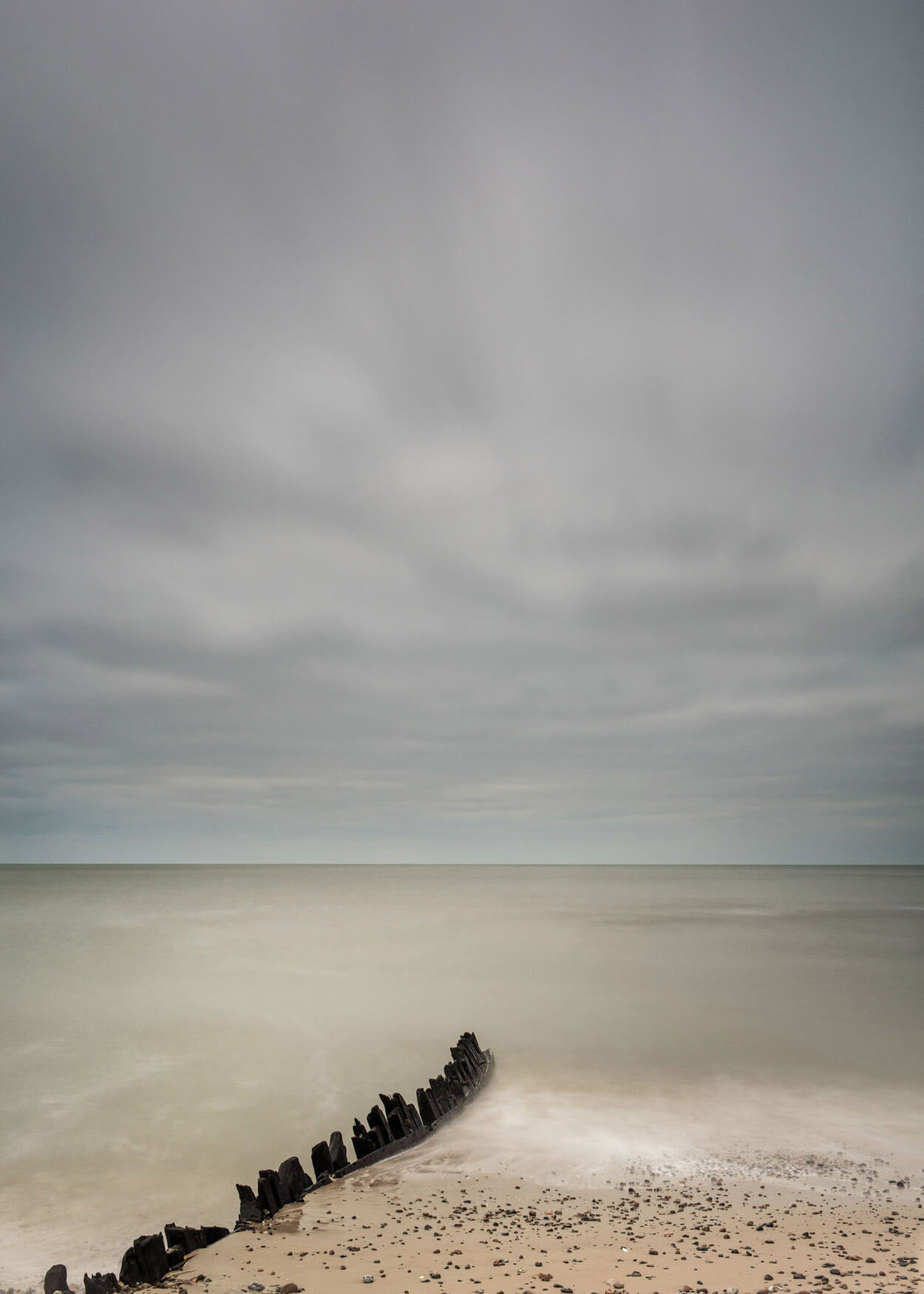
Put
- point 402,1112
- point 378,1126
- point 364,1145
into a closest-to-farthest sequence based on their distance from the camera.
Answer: point 364,1145
point 378,1126
point 402,1112

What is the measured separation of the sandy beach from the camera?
21.2 ft

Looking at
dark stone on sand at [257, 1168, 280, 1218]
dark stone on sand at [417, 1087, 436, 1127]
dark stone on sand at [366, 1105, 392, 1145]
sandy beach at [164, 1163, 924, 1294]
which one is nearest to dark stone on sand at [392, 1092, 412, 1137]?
dark stone on sand at [366, 1105, 392, 1145]

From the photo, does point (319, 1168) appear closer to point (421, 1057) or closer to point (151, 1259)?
point (151, 1259)

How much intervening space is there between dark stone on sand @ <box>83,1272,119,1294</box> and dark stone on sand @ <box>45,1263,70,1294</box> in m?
0.47

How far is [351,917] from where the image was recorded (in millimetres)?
59031

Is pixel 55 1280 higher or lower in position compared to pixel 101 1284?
lower

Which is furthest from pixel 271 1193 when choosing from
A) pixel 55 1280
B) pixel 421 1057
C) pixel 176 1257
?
pixel 421 1057

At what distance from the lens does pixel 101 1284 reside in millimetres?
6234

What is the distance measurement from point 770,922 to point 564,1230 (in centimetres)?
5413

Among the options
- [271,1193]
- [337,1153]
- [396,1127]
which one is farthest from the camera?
[396,1127]

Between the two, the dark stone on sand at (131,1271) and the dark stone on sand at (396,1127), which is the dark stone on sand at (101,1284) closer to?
the dark stone on sand at (131,1271)

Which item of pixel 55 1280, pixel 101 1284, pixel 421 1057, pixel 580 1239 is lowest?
pixel 421 1057

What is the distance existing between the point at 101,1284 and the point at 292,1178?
3.00 meters

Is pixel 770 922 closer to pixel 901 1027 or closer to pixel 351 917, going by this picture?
pixel 351 917
